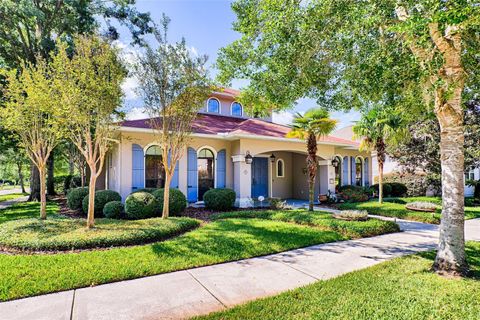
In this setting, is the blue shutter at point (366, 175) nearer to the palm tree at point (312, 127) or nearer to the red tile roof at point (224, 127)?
the red tile roof at point (224, 127)

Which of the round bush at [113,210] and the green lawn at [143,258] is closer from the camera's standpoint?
the green lawn at [143,258]

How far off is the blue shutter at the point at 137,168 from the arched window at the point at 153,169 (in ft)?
0.99

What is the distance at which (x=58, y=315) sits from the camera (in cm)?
362

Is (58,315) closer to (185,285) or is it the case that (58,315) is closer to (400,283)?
(185,285)

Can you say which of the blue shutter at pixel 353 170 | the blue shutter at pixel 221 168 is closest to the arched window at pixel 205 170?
the blue shutter at pixel 221 168

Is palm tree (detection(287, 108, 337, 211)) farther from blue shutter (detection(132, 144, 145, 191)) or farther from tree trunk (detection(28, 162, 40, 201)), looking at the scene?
tree trunk (detection(28, 162, 40, 201))

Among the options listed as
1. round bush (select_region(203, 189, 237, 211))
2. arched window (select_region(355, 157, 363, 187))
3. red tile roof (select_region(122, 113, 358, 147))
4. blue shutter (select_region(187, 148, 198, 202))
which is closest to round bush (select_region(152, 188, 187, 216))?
round bush (select_region(203, 189, 237, 211))

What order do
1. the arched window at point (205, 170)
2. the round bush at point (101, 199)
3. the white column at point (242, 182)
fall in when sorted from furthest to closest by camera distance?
the arched window at point (205, 170) < the white column at point (242, 182) < the round bush at point (101, 199)

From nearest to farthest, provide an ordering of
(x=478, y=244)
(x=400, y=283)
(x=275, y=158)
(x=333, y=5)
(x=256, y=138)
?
(x=400, y=283) → (x=333, y=5) → (x=478, y=244) → (x=256, y=138) → (x=275, y=158)

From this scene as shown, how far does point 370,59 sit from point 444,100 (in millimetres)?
1719

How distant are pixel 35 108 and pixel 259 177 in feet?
A: 37.4

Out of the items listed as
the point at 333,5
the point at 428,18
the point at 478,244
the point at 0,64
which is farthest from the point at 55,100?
the point at 0,64

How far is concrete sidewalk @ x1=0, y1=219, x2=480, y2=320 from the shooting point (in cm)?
373

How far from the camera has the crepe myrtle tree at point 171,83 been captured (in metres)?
9.08
